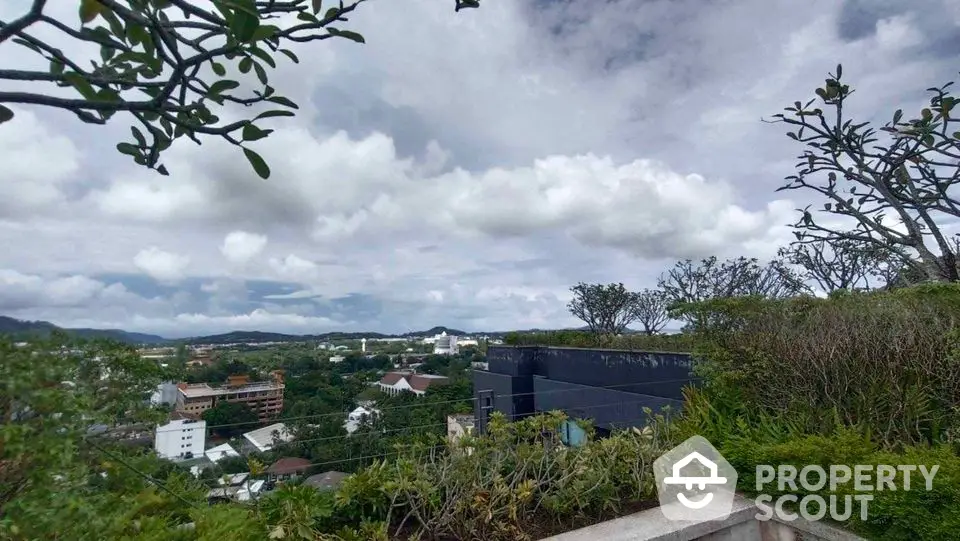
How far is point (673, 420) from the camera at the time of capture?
3916 millimetres

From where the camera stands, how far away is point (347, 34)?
113cm

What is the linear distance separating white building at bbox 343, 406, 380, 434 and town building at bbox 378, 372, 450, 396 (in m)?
1.13

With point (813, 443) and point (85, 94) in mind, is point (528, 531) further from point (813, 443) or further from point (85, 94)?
point (85, 94)

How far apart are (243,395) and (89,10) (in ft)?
8.00

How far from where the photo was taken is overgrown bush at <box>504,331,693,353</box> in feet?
27.5

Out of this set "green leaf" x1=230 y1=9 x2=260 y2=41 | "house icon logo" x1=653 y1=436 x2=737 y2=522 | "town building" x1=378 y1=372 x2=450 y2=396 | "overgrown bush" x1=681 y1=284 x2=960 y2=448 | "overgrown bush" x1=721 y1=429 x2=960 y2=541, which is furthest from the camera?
"town building" x1=378 y1=372 x2=450 y2=396

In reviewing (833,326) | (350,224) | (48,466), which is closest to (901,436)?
(833,326)

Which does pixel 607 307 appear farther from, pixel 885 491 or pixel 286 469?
pixel 286 469

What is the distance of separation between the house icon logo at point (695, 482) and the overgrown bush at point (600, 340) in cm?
418

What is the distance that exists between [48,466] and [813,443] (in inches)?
136

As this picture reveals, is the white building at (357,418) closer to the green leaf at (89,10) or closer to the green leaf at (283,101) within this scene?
the green leaf at (283,101)

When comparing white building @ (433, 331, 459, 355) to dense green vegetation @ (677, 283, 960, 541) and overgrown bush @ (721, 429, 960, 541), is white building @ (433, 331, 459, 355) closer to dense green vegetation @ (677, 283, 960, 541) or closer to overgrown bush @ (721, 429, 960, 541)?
dense green vegetation @ (677, 283, 960, 541)

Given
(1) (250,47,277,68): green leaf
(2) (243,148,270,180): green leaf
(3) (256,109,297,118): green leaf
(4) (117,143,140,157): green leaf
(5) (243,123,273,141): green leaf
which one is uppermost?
(1) (250,47,277,68): green leaf

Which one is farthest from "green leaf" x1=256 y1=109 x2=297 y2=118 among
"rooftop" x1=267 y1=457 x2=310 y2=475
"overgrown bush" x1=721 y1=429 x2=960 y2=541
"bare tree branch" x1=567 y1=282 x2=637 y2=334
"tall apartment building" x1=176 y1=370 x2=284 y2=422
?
"bare tree branch" x1=567 y1=282 x2=637 y2=334
